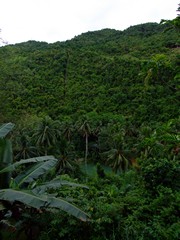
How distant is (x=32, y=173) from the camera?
26.3 feet

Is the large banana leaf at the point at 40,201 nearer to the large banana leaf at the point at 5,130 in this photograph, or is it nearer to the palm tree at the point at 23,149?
the large banana leaf at the point at 5,130

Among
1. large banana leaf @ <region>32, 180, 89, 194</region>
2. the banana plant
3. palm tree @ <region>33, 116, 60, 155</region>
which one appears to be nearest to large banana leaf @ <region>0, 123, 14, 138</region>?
the banana plant

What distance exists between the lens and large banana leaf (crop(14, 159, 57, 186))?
25.7 ft

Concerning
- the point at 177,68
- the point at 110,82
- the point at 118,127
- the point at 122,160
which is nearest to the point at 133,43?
the point at 110,82

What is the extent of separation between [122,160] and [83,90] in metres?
36.3

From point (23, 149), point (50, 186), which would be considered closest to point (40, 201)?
point (50, 186)

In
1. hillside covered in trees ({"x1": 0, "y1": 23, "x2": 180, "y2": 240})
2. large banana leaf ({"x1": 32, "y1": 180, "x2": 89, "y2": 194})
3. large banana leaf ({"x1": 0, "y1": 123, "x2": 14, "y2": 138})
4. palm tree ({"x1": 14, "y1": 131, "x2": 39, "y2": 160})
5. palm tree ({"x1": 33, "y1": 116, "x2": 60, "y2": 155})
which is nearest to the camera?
hillside covered in trees ({"x1": 0, "y1": 23, "x2": 180, "y2": 240})

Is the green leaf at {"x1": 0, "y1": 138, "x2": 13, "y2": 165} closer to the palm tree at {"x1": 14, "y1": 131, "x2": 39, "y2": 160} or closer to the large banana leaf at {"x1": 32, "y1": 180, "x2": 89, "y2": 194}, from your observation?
the large banana leaf at {"x1": 32, "y1": 180, "x2": 89, "y2": 194}

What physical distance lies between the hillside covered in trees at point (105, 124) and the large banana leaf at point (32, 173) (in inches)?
25.6

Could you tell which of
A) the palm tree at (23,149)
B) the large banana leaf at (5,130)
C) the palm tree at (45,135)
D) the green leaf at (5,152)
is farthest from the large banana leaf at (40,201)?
the palm tree at (45,135)

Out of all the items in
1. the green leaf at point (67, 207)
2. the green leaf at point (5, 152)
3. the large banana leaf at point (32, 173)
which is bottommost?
the large banana leaf at point (32, 173)

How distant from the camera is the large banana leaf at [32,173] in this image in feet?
25.7

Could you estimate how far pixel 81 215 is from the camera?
6137mm

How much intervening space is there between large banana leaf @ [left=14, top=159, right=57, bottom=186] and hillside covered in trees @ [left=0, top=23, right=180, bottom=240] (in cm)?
65
